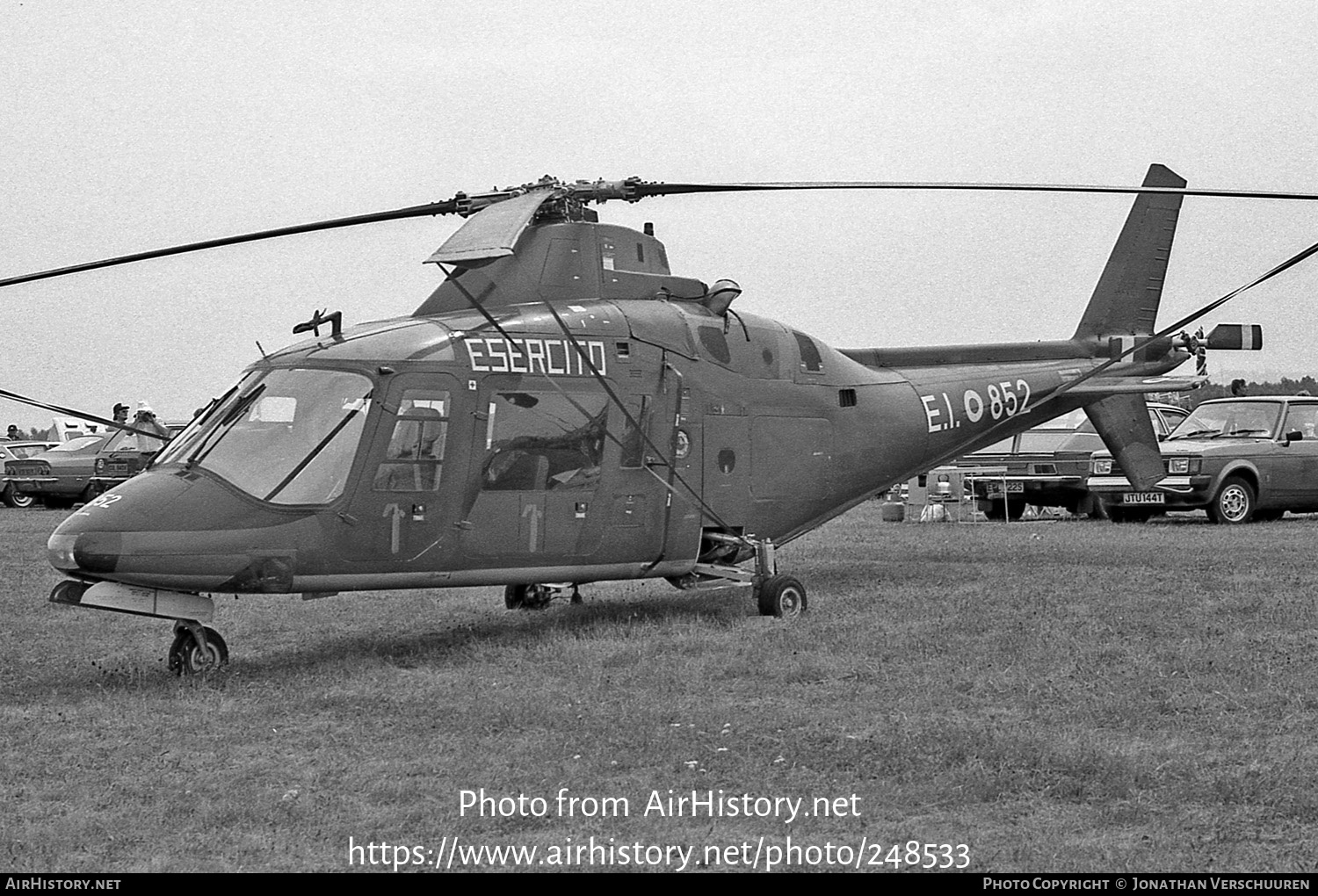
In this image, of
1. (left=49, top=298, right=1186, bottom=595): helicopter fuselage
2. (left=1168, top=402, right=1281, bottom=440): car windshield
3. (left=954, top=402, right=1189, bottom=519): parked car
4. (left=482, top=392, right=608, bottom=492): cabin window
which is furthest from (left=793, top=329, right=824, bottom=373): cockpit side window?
(left=1168, top=402, right=1281, bottom=440): car windshield

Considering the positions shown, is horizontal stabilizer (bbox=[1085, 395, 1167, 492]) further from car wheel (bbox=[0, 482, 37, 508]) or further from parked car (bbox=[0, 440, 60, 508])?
parked car (bbox=[0, 440, 60, 508])

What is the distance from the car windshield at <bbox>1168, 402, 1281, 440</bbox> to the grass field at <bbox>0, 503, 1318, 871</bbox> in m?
9.53

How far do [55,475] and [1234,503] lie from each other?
22538 millimetres

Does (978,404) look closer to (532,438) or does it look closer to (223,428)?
(532,438)

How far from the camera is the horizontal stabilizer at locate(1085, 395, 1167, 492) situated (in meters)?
16.7

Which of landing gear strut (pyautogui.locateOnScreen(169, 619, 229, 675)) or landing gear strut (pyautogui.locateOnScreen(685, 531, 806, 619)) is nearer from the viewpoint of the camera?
landing gear strut (pyautogui.locateOnScreen(169, 619, 229, 675))

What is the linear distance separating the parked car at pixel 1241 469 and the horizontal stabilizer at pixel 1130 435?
4413 mm

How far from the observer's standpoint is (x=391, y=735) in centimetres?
793

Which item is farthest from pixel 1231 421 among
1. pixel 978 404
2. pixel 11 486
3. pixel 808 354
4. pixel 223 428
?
pixel 11 486

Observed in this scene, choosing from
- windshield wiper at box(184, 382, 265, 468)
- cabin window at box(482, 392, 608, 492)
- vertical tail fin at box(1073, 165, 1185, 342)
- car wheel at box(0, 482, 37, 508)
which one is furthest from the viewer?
car wheel at box(0, 482, 37, 508)
